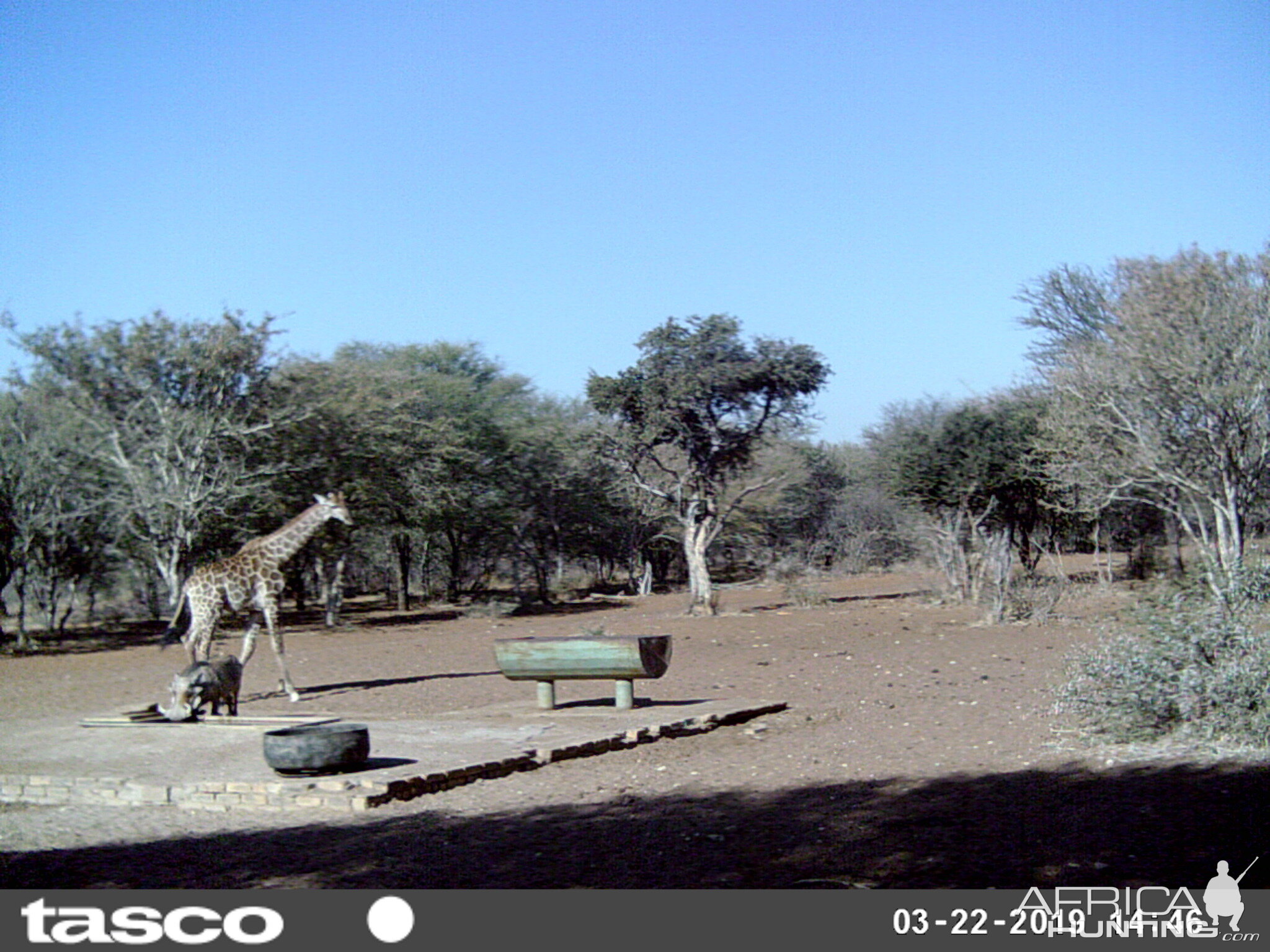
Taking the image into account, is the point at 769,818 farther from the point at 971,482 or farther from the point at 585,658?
the point at 971,482

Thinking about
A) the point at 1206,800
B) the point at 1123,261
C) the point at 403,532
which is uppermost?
the point at 1123,261

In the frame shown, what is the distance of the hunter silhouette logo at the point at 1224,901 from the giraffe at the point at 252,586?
37.2 ft

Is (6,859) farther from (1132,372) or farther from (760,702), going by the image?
(1132,372)

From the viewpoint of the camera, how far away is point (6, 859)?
6977mm

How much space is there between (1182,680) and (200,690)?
8979mm

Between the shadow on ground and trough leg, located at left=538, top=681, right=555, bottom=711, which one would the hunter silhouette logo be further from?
trough leg, located at left=538, top=681, right=555, bottom=711

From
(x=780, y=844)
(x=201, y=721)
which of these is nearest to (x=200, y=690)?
(x=201, y=721)

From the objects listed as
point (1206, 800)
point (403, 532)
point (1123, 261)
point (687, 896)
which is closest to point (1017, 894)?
point (687, 896)

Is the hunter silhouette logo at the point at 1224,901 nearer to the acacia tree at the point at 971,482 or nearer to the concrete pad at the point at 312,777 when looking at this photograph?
the concrete pad at the point at 312,777

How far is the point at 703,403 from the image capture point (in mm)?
30469

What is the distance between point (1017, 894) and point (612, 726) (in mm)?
6184

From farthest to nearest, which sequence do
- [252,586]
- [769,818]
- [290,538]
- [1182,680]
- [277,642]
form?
1. [290,538]
2. [252,586]
3. [277,642]
4. [1182,680]
5. [769,818]

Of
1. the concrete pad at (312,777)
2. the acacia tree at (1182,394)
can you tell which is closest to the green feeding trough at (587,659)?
the concrete pad at (312,777)

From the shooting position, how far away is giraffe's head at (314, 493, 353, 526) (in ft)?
51.6
